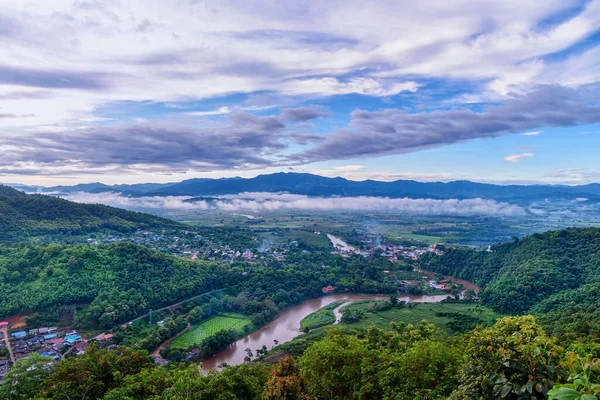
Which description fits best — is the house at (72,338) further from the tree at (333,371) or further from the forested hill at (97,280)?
the tree at (333,371)

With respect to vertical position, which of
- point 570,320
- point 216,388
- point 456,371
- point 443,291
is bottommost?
point 443,291

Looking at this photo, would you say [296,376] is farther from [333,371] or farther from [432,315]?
[432,315]

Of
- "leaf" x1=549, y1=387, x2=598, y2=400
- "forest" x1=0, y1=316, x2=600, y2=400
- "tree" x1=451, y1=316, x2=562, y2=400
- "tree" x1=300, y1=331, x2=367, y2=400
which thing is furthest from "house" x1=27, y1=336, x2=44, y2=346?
"leaf" x1=549, y1=387, x2=598, y2=400

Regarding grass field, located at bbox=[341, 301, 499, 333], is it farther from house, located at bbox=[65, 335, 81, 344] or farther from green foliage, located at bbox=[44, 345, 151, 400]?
green foliage, located at bbox=[44, 345, 151, 400]

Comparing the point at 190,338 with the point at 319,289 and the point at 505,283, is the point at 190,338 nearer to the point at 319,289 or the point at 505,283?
the point at 319,289

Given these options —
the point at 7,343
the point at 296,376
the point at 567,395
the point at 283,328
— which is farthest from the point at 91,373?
the point at 283,328

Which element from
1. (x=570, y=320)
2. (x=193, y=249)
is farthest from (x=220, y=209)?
(x=570, y=320)
